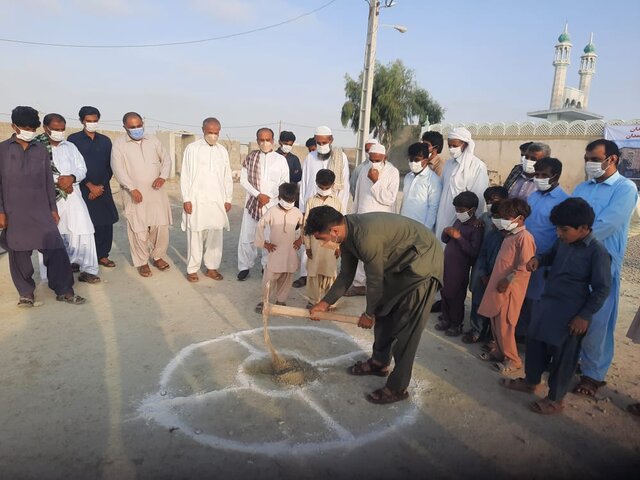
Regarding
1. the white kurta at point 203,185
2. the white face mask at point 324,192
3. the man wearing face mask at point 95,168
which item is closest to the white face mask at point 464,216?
the white face mask at point 324,192

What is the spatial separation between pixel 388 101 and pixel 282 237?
82.2 feet

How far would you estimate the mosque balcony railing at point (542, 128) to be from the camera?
1717cm

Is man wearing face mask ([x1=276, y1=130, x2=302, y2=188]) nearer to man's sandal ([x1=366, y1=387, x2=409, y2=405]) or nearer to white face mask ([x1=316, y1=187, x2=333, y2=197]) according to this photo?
white face mask ([x1=316, y1=187, x2=333, y2=197])

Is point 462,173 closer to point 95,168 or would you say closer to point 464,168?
point 464,168

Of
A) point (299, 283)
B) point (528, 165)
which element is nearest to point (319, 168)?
point (299, 283)

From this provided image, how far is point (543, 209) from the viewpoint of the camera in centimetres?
393

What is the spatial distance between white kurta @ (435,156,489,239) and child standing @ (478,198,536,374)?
97 cm

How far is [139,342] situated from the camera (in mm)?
4137

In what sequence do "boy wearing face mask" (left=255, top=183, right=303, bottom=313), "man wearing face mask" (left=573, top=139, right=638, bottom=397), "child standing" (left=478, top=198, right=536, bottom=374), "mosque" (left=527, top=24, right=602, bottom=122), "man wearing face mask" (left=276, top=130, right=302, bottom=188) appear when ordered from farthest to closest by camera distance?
"mosque" (left=527, top=24, right=602, bottom=122) < "man wearing face mask" (left=276, top=130, right=302, bottom=188) < "boy wearing face mask" (left=255, top=183, right=303, bottom=313) < "child standing" (left=478, top=198, right=536, bottom=374) < "man wearing face mask" (left=573, top=139, right=638, bottom=397)

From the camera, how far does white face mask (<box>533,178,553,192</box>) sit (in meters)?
3.88

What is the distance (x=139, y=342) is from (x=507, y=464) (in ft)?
10.5

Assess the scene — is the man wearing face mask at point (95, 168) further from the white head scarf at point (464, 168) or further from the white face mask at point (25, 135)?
the white head scarf at point (464, 168)

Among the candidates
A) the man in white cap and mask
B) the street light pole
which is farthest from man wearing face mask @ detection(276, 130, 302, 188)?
the street light pole

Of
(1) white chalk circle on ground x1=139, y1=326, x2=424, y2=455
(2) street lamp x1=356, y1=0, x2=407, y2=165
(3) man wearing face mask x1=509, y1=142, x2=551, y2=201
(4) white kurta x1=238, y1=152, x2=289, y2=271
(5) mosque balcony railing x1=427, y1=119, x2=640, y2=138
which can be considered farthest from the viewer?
(5) mosque balcony railing x1=427, y1=119, x2=640, y2=138
